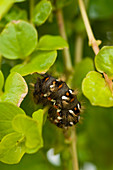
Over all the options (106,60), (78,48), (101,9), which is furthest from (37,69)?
(101,9)

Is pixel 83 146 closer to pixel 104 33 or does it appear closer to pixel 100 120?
pixel 100 120

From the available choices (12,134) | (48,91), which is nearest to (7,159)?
(12,134)

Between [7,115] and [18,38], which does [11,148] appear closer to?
[7,115]

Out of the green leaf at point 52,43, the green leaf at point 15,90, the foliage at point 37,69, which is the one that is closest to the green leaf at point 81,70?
the foliage at point 37,69

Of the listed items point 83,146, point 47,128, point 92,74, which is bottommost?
point 83,146

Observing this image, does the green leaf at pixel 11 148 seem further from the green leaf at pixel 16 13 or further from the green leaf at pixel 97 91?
the green leaf at pixel 16 13
